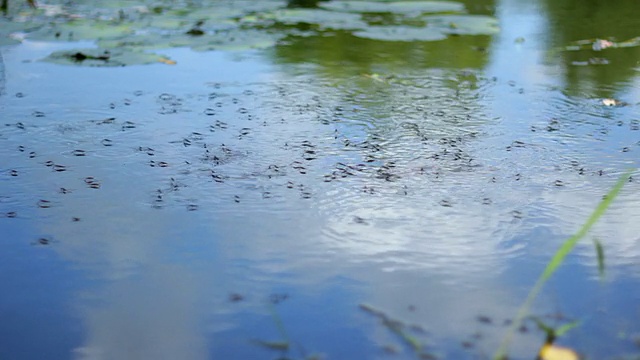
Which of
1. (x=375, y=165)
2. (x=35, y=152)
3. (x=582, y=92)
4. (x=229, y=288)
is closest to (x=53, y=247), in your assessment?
(x=229, y=288)

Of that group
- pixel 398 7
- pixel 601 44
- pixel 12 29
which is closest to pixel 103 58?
pixel 12 29

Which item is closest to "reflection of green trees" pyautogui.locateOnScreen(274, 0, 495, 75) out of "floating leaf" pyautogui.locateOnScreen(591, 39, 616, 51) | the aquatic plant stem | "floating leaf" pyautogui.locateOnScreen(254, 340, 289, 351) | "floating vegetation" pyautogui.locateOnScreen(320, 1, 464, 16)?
"floating leaf" pyautogui.locateOnScreen(591, 39, 616, 51)

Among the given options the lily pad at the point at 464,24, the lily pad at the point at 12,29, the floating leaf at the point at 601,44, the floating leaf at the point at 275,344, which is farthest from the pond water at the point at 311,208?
the lily pad at the point at 464,24

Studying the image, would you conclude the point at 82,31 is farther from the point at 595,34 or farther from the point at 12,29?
the point at 595,34

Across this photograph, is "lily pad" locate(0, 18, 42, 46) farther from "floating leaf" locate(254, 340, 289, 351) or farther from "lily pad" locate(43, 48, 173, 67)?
"floating leaf" locate(254, 340, 289, 351)

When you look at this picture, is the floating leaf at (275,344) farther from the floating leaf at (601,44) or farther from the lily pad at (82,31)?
the lily pad at (82,31)

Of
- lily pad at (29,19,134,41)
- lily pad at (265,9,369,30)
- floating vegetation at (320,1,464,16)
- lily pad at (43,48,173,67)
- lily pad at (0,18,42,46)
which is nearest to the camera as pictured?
lily pad at (43,48,173,67)
